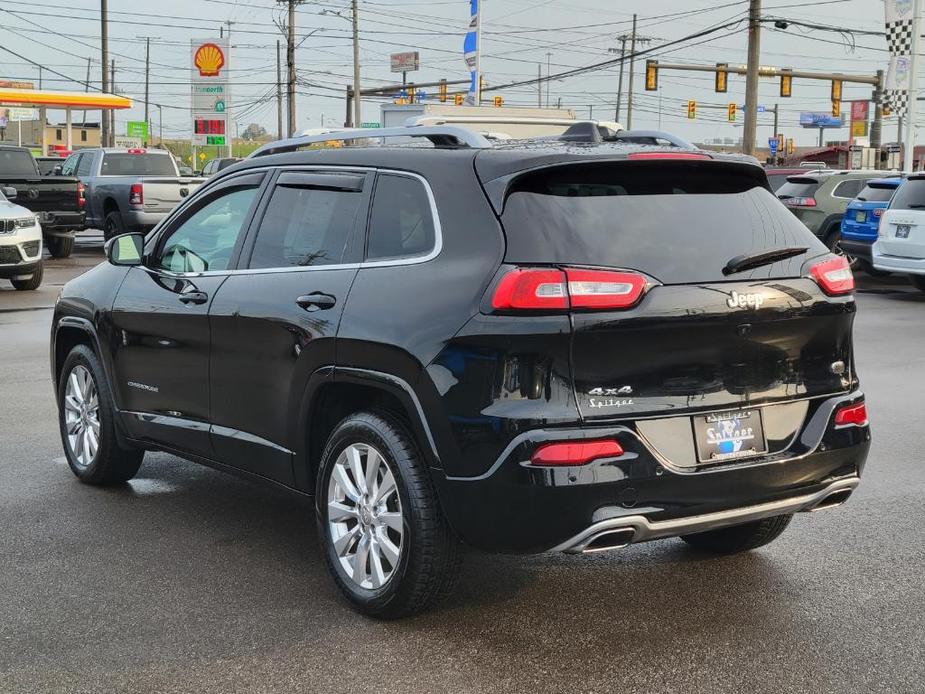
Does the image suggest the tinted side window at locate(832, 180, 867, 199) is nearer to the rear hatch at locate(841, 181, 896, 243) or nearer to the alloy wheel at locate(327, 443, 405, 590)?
the rear hatch at locate(841, 181, 896, 243)

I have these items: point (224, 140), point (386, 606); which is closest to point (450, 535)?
point (386, 606)

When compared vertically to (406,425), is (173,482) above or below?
below

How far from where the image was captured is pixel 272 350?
16.7ft

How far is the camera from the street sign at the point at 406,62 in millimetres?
122400

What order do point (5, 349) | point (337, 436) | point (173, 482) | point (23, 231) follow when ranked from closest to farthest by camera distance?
point (337, 436), point (173, 482), point (5, 349), point (23, 231)

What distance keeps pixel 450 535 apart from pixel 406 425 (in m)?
0.42

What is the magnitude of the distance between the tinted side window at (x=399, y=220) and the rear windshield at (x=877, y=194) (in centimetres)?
1687

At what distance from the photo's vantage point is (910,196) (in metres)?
18.0

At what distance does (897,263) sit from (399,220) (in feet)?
49.1

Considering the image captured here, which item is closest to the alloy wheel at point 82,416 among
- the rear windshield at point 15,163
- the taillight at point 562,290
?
the taillight at point 562,290

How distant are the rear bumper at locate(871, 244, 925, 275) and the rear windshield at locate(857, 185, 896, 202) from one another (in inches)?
65.9

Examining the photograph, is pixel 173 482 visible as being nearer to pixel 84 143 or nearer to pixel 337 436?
pixel 337 436

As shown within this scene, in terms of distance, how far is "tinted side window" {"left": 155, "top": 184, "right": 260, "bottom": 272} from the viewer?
5.64 m

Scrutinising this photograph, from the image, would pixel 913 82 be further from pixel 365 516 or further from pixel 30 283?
pixel 365 516
